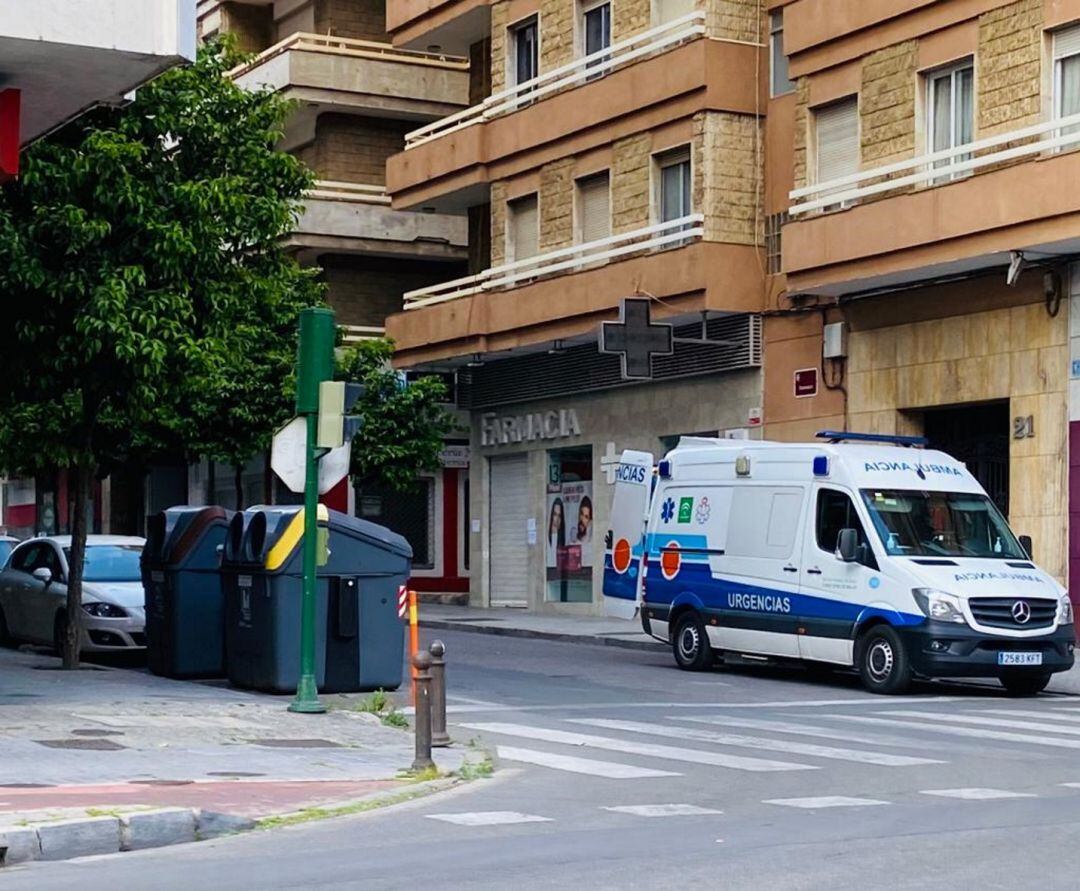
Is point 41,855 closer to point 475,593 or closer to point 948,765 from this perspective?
point 948,765

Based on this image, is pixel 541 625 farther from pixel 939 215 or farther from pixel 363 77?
pixel 363 77

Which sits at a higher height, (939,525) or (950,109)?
(950,109)

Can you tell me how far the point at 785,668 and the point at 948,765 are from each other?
9.91 meters

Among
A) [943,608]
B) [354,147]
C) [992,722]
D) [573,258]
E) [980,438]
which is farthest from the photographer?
[354,147]

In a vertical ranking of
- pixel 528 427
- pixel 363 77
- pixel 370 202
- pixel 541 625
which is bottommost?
pixel 541 625

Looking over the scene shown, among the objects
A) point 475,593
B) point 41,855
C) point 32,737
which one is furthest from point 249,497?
point 41,855

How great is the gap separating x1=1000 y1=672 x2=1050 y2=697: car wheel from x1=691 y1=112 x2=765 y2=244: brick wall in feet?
38.2

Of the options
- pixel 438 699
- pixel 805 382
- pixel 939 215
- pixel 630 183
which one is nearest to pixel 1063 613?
pixel 939 215

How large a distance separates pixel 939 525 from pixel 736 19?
12.9 meters

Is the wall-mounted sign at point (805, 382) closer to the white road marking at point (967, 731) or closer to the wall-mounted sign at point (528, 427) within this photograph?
the wall-mounted sign at point (528, 427)

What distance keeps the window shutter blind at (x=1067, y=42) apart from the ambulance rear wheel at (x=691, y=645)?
27.3 ft

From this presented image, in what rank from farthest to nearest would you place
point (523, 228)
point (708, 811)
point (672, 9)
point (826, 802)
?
point (523, 228)
point (672, 9)
point (826, 802)
point (708, 811)

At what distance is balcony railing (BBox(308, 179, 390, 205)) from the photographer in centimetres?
4206

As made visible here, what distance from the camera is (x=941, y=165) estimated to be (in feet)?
87.8
